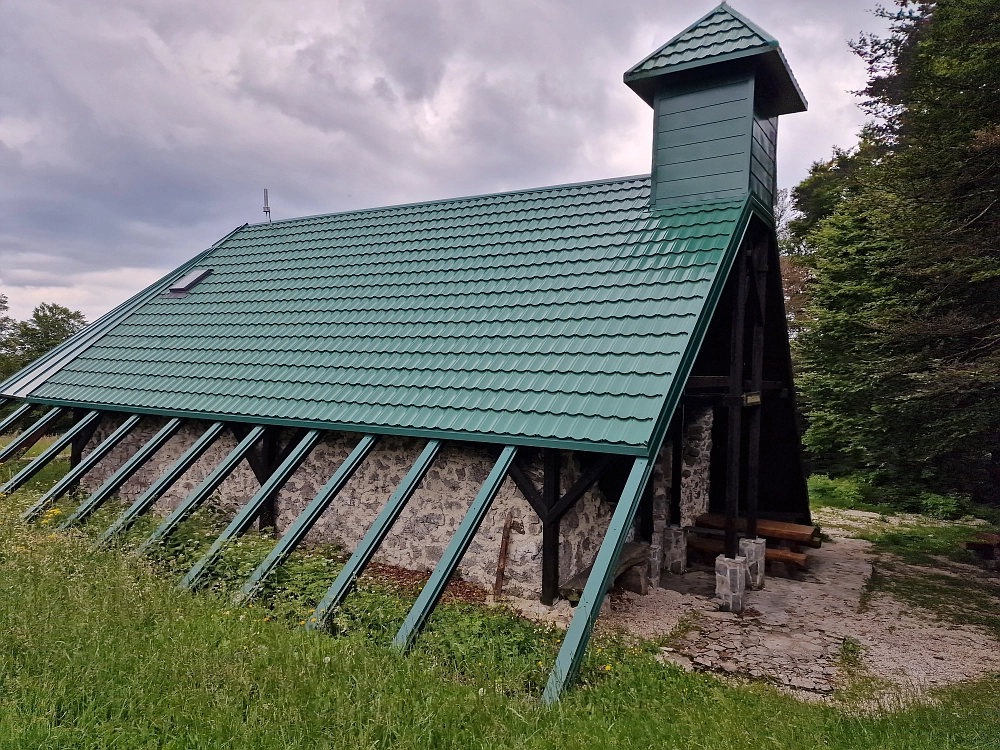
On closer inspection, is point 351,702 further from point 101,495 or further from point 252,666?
point 101,495

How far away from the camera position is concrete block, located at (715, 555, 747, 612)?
7215 millimetres

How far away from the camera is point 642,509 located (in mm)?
8906

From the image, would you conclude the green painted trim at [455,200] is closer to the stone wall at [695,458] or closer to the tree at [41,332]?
the stone wall at [695,458]

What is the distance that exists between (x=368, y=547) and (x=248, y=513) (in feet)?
5.15

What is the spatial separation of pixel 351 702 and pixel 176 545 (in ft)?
12.6

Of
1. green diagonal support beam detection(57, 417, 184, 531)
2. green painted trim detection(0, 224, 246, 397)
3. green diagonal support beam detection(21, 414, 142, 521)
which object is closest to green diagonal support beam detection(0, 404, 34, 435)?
green painted trim detection(0, 224, 246, 397)

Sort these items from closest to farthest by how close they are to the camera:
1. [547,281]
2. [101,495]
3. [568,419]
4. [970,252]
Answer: [568,419] < [101,495] < [547,281] < [970,252]

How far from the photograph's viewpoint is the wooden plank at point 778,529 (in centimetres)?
884

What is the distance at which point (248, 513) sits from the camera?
6.08 metres

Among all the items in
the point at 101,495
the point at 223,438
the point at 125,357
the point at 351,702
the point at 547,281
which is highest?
the point at 547,281

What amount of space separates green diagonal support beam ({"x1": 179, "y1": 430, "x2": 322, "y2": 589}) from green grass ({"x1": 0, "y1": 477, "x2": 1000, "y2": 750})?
20 centimetres

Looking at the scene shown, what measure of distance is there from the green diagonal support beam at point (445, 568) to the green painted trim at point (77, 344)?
8396 millimetres

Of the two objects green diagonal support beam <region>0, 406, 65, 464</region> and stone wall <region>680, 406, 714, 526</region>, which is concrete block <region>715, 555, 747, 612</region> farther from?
green diagonal support beam <region>0, 406, 65, 464</region>

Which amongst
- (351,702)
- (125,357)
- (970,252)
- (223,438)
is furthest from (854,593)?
(125,357)
